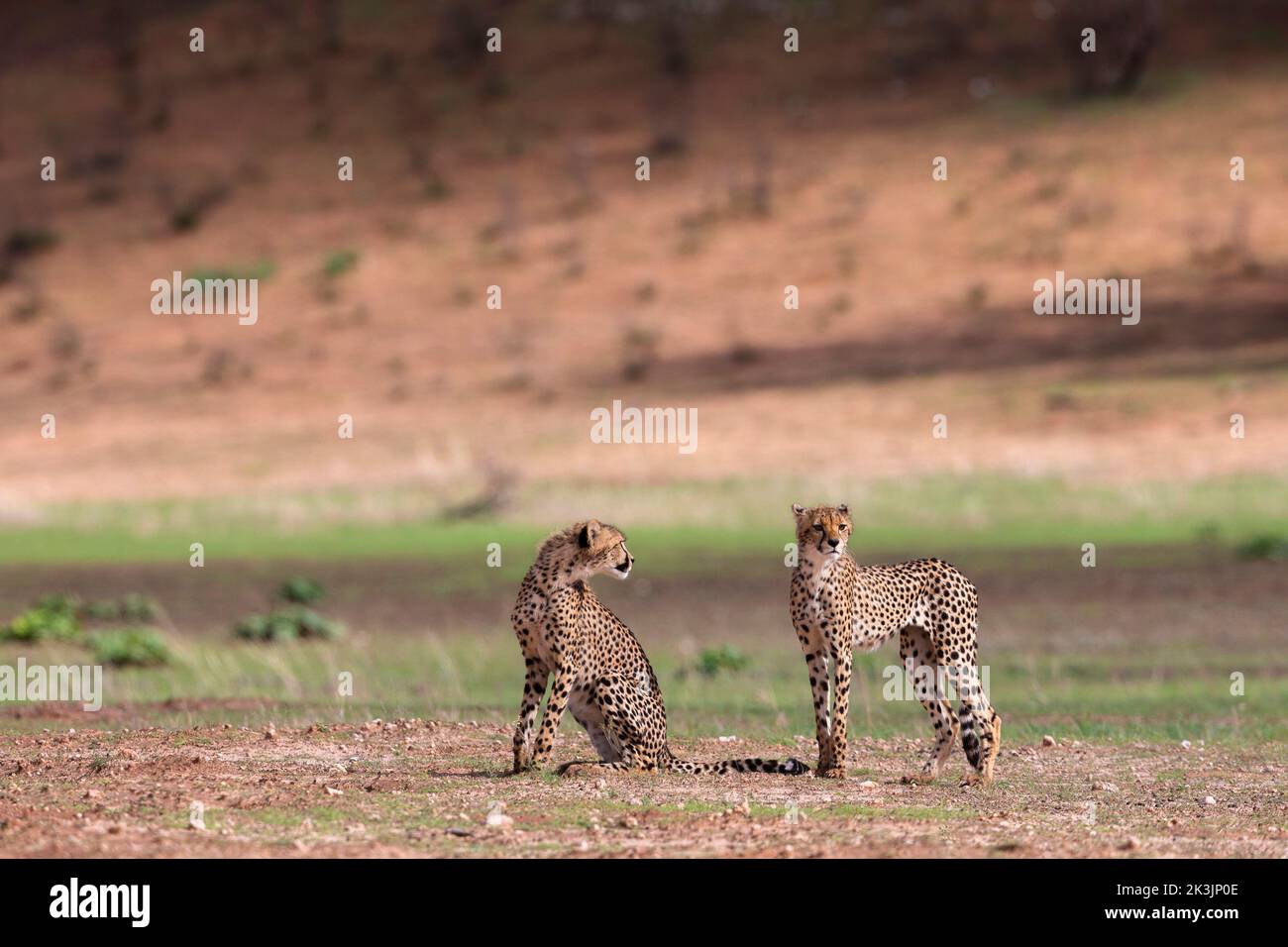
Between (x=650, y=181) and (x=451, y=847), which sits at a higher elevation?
(x=650, y=181)

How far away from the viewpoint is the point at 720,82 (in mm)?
59625

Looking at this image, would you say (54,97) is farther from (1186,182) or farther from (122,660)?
(122,660)

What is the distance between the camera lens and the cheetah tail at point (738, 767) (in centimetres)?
1089

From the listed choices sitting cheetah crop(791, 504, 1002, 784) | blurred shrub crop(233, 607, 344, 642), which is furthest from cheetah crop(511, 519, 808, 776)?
blurred shrub crop(233, 607, 344, 642)

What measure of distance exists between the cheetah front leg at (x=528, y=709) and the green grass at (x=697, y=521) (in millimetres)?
15311

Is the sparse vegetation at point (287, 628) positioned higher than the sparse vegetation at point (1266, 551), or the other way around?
the sparse vegetation at point (1266, 551)

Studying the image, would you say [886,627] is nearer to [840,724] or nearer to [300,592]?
[840,724]

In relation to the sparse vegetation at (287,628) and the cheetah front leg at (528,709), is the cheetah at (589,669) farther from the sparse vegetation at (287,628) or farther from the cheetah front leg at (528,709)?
the sparse vegetation at (287,628)

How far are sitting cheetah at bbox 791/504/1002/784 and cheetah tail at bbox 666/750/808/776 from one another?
14 cm

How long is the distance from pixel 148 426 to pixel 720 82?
21913mm

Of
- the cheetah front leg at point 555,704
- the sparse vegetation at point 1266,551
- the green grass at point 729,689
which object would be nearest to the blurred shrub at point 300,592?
the green grass at point 729,689

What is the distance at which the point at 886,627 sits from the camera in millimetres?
10734

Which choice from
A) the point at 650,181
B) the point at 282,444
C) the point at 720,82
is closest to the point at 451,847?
the point at 282,444

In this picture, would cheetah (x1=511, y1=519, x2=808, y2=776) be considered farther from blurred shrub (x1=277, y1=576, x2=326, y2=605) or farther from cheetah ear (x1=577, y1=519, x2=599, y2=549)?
blurred shrub (x1=277, y1=576, x2=326, y2=605)
